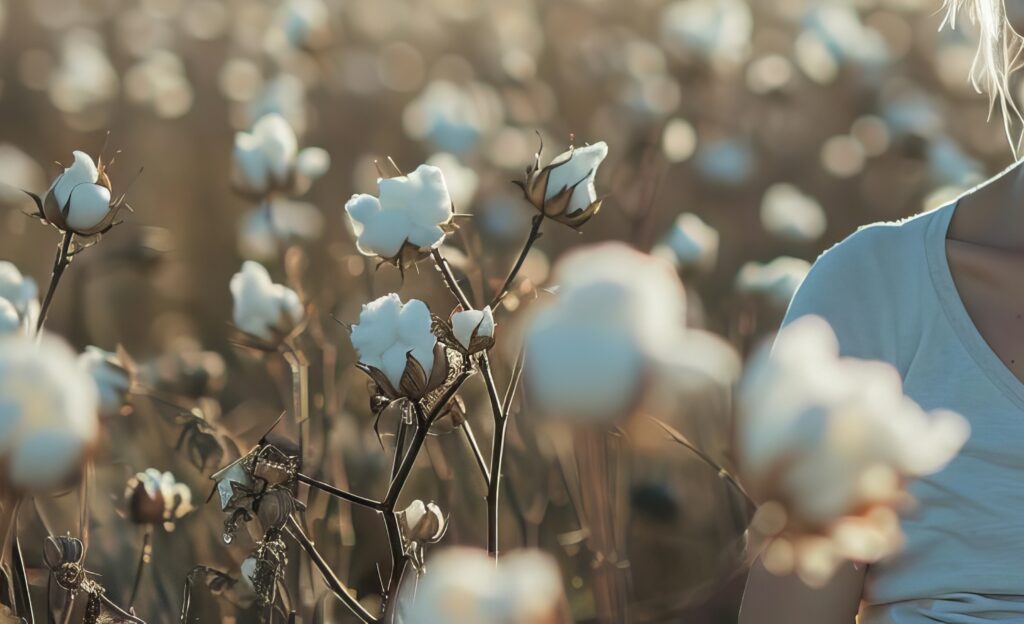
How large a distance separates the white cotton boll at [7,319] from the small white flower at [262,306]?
218 mm

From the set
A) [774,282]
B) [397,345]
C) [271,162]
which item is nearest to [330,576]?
[397,345]

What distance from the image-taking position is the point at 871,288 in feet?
2.65

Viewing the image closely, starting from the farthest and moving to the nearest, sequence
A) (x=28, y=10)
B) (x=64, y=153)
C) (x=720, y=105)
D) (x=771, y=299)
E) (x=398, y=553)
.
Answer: (x=28, y=10)
(x=720, y=105)
(x=64, y=153)
(x=771, y=299)
(x=398, y=553)

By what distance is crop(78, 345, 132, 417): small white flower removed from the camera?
89 centimetres

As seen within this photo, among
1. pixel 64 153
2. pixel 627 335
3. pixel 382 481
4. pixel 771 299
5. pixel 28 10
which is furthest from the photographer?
pixel 28 10

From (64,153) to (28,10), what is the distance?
1.13 meters

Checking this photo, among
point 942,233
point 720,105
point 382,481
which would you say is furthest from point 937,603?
point 720,105

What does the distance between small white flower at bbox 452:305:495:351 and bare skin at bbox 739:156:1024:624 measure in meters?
0.25

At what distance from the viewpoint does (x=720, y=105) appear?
2197mm

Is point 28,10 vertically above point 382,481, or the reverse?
point 28,10

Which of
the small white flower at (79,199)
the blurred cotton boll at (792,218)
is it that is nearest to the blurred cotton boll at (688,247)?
the blurred cotton boll at (792,218)

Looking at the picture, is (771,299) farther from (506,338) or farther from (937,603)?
(937,603)

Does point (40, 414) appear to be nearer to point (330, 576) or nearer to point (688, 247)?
point (330, 576)

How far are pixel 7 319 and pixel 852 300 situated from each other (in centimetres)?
45
